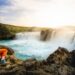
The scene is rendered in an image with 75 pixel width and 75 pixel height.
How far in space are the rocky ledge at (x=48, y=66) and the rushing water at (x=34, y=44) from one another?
7 cm

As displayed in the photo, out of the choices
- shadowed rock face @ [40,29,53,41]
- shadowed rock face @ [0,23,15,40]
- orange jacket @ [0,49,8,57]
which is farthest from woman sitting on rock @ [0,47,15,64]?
shadowed rock face @ [40,29,53,41]

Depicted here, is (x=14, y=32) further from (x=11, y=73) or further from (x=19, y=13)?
(x=11, y=73)

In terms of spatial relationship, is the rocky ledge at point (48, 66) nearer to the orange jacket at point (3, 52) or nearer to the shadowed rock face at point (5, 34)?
the orange jacket at point (3, 52)

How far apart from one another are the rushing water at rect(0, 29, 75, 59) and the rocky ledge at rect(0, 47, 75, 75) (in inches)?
2.9

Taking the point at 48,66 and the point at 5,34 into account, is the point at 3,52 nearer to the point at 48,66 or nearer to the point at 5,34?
the point at 5,34

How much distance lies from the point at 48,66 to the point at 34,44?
1.26 ft

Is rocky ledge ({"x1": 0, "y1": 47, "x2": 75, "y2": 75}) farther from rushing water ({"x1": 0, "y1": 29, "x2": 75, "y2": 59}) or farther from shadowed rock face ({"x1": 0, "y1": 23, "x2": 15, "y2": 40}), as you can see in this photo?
shadowed rock face ({"x1": 0, "y1": 23, "x2": 15, "y2": 40})

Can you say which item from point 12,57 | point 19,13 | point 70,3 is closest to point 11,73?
point 12,57

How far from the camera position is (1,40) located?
4203 millimetres

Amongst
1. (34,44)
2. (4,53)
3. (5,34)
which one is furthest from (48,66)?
(5,34)

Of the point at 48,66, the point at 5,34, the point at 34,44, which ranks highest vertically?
the point at 5,34

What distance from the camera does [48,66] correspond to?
4141 mm

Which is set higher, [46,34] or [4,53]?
[46,34]

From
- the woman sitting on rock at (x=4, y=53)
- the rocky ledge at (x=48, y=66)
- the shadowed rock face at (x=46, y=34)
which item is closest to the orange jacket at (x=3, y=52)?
the woman sitting on rock at (x=4, y=53)
